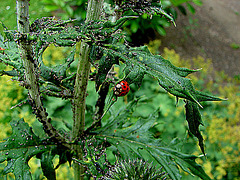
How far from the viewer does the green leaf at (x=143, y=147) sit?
781mm

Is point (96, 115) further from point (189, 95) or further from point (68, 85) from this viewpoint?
point (189, 95)

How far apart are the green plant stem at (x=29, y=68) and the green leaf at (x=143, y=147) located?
19 cm

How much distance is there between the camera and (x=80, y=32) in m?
0.53

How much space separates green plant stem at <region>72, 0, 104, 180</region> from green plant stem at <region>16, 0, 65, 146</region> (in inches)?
3.0

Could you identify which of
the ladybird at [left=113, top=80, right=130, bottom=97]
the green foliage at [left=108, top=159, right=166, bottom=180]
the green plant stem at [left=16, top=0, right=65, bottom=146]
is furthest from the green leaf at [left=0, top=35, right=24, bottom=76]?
the green foliage at [left=108, top=159, right=166, bottom=180]

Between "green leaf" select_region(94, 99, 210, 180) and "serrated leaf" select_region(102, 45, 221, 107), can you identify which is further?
"green leaf" select_region(94, 99, 210, 180)

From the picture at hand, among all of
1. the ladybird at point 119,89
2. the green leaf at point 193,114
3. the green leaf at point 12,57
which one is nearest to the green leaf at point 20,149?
the green leaf at point 12,57

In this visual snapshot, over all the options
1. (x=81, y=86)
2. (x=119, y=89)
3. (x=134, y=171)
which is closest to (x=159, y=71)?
(x=119, y=89)

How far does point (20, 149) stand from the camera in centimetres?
71

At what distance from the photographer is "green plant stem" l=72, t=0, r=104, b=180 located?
0.61 metres

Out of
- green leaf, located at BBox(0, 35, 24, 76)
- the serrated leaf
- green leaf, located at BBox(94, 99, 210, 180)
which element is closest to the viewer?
the serrated leaf

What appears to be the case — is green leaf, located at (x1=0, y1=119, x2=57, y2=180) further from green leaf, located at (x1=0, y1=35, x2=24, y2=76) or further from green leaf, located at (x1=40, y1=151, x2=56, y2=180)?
green leaf, located at (x1=0, y1=35, x2=24, y2=76)

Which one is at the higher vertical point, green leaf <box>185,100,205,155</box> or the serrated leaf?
the serrated leaf

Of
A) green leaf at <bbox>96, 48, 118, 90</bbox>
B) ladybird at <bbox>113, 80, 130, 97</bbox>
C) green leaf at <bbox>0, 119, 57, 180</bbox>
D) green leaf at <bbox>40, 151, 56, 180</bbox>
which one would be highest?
green leaf at <bbox>96, 48, 118, 90</bbox>
